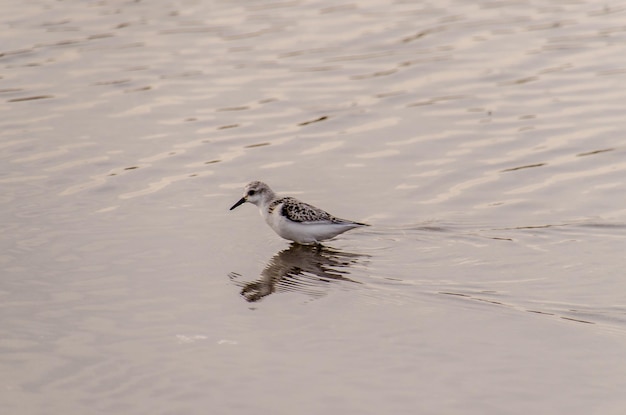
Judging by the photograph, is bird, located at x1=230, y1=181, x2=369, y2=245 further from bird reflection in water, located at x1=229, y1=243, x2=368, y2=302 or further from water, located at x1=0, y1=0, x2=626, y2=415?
water, located at x1=0, y1=0, x2=626, y2=415

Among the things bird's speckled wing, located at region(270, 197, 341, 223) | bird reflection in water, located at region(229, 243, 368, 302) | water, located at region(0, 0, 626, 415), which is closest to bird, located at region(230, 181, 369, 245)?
bird's speckled wing, located at region(270, 197, 341, 223)

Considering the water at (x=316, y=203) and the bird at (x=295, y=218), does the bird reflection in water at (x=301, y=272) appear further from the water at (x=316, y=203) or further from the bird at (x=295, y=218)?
the bird at (x=295, y=218)

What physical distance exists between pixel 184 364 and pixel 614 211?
6708mm

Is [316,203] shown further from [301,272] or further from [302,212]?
[301,272]

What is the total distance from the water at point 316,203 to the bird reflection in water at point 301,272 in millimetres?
50

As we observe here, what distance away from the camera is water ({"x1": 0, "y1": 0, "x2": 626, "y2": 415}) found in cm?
998

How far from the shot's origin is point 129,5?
2492 centimetres

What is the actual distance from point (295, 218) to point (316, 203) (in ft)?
4.71

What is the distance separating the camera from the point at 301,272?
13391 millimetres

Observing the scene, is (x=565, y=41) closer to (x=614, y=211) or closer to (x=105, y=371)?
(x=614, y=211)

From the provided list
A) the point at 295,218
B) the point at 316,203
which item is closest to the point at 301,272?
the point at 295,218

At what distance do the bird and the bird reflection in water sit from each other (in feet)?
0.60

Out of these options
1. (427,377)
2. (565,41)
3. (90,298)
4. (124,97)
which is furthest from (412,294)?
(565,41)

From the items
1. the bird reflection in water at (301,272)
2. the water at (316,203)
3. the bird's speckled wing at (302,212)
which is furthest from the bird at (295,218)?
the water at (316,203)
